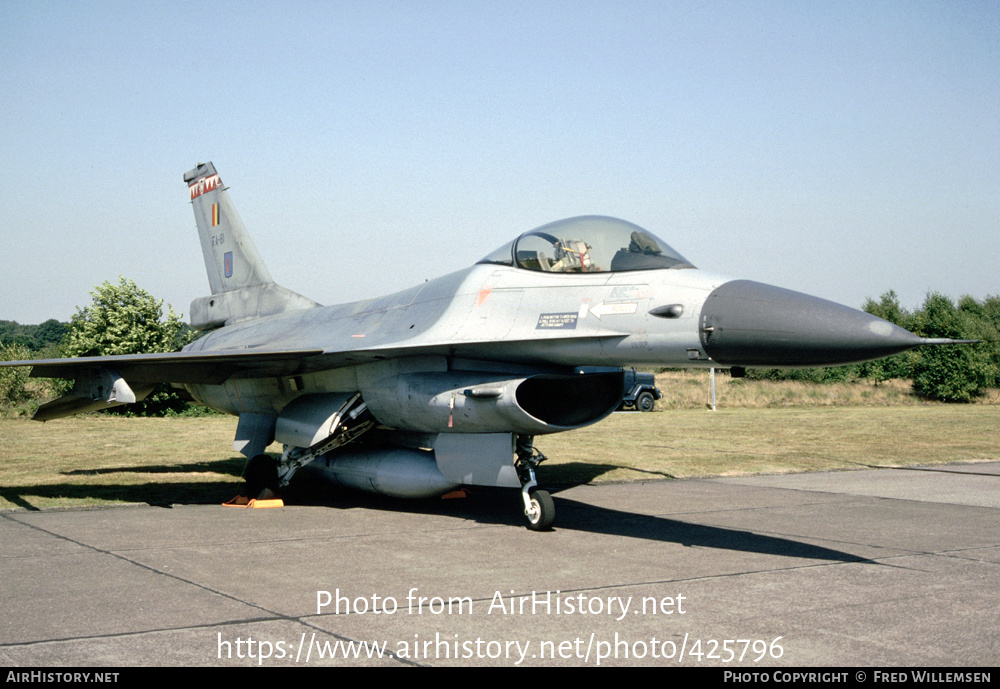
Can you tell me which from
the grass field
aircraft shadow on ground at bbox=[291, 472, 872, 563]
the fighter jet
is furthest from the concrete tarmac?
the grass field

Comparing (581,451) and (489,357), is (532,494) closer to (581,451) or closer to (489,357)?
(489,357)

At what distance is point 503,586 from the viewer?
5445 mm

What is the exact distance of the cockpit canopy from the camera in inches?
286

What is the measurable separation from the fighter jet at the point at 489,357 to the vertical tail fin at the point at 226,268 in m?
1.55

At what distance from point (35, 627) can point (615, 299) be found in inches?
184

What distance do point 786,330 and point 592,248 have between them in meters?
2.12

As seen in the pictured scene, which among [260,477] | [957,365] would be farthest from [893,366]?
[260,477]

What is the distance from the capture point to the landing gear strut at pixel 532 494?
24.6ft

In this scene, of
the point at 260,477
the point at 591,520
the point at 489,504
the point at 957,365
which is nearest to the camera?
the point at 591,520

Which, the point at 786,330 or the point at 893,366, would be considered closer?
the point at 786,330

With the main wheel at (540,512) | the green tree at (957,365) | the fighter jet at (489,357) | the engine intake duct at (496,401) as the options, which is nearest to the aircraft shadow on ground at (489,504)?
the main wheel at (540,512)

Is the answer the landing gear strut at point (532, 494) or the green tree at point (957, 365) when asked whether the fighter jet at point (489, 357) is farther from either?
the green tree at point (957, 365)

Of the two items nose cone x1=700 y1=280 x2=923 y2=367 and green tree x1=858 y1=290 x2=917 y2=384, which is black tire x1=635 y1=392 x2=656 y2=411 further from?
nose cone x1=700 y1=280 x2=923 y2=367

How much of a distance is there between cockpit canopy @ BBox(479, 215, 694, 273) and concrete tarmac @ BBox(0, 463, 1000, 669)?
2.35m
